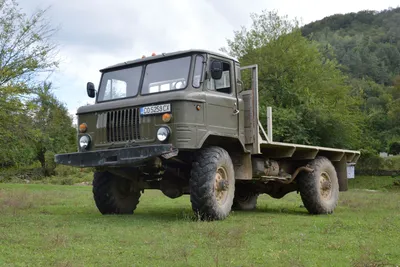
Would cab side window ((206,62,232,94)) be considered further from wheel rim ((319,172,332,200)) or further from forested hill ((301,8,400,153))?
forested hill ((301,8,400,153))

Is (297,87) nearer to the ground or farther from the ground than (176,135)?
farther from the ground

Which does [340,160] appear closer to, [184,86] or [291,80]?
[184,86]

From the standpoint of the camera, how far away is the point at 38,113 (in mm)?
Answer: 17828

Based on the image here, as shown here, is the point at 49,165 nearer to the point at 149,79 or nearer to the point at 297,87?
the point at 297,87

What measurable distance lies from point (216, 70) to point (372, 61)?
3393 inches

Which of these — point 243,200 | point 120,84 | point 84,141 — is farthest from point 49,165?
point 84,141

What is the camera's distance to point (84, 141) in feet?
30.3

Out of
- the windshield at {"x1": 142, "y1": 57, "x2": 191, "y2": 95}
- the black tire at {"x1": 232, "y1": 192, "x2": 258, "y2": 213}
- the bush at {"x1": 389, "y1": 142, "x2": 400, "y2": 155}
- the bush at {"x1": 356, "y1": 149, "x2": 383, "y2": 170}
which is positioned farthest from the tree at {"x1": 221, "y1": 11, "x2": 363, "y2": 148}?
the windshield at {"x1": 142, "y1": 57, "x2": 191, "y2": 95}

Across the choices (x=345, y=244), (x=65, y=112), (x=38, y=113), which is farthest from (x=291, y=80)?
(x=345, y=244)

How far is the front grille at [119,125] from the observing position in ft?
28.5

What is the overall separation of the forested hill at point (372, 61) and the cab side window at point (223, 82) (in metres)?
32.8

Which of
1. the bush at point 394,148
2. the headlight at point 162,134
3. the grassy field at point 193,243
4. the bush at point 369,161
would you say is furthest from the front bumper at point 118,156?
the bush at point 394,148

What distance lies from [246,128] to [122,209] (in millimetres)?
3023

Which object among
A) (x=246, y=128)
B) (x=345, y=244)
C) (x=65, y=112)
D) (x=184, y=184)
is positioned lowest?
(x=345, y=244)
